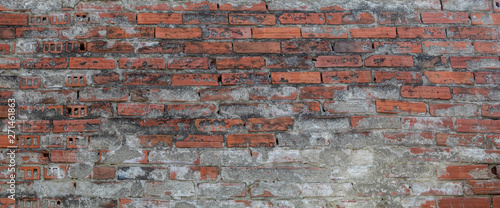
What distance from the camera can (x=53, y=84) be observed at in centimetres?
187

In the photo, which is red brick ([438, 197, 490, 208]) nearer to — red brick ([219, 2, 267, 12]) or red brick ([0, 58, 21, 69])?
red brick ([219, 2, 267, 12])

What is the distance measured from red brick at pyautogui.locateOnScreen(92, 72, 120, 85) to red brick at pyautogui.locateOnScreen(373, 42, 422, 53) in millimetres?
1564

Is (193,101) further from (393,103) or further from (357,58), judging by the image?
(393,103)

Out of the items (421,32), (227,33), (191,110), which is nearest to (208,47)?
(227,33)

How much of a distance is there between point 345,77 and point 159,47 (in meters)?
1.13

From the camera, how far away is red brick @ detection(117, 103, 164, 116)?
72.9 inches

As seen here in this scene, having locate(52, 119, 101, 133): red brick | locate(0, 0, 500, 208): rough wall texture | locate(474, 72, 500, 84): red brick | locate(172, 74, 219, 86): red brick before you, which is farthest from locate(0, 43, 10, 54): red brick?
locate(474, 72, 500, 84): red brick

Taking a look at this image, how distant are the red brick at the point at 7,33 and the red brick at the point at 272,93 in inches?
57.1

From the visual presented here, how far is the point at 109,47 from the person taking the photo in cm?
192

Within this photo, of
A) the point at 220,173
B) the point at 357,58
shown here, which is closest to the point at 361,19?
the point at 357,58

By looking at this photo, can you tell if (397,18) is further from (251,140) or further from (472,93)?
(251,140)

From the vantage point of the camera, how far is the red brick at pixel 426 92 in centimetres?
192

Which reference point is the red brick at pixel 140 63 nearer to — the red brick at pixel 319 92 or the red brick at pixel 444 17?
the red brick at pixel 319 92

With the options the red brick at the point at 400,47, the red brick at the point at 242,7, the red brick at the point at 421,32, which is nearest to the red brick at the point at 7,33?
the red brick at the point at 242,7
